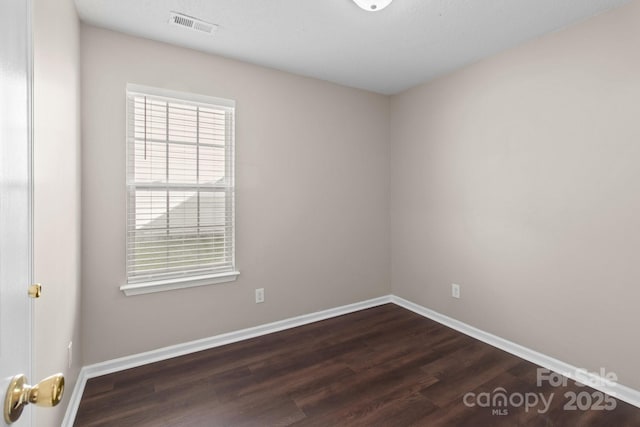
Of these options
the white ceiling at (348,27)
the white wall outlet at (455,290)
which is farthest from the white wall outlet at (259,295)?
the white ceiling at (348,27)

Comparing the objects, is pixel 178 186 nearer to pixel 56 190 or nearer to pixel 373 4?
pixel 56 190

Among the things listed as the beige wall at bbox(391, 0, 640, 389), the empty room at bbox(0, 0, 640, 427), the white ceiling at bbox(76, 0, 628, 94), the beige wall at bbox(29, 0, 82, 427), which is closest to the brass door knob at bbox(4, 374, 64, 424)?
the beige wall at bbox(29, 0, 82, 427)

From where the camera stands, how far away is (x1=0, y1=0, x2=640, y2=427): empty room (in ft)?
6.25

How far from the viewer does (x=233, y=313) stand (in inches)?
→ 109

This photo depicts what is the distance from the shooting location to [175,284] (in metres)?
2.50

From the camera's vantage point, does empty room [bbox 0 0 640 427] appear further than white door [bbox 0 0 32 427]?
Yes

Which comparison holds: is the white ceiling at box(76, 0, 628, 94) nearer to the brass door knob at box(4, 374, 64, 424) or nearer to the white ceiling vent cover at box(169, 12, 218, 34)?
the white ceiling vent cover at box(169, 12, 218, 34)

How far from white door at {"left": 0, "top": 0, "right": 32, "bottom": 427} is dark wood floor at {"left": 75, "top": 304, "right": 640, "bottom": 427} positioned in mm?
1495

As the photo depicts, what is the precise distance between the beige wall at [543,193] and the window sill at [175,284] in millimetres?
2078

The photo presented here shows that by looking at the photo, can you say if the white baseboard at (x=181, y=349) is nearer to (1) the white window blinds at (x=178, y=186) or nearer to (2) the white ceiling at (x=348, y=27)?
(1) the white window blinds at (x=178, y=186)

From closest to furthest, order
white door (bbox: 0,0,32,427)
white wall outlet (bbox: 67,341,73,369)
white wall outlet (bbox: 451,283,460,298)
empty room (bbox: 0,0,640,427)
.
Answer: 1. white door (bbox: 0,0,32,427)
2. white wall outlet (bbox: 67,341,73,369)
3. empty room (bbox: 0,0,640,427)
4. white wall outlet (bbox: 451,283,460,298)

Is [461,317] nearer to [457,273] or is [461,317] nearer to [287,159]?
[457,273]

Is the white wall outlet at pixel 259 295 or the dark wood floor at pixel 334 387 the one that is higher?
the white wall outlet at pixel 259 295

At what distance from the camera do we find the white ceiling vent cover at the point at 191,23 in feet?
6.88
